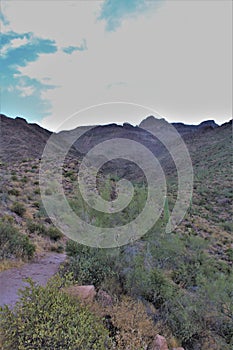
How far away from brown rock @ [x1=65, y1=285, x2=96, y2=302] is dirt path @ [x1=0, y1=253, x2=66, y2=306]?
3.98 ft

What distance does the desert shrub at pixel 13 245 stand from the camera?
8.07 meters

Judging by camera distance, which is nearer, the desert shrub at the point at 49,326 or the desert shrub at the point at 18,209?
the desert shrub at the point at 49,326

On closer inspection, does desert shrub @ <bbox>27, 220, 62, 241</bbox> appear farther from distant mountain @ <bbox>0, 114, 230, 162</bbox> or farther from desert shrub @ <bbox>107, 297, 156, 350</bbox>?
distant mountain @ <bbox>0, 114, 230, 162</bbox>

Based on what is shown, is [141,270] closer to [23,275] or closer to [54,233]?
[23,275]

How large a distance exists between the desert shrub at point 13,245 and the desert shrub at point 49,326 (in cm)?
397

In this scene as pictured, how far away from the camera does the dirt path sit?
19.5 ft

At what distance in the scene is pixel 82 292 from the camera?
5570 mm

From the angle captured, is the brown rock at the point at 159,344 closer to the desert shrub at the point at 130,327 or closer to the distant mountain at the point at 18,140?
the desert shrub at the point at 130,327

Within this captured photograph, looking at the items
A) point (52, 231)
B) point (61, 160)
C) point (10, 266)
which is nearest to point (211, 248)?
point (52, 231)

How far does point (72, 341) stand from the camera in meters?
3.94

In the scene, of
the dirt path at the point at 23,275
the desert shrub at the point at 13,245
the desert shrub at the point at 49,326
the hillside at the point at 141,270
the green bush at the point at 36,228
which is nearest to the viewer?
the desert shrub at the point at 49,326

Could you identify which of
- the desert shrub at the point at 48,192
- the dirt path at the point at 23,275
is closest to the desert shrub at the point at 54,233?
the dirt path at the point at 23,275

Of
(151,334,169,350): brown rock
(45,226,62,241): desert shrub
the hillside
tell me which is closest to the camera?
(151,334,169,350): brown rock

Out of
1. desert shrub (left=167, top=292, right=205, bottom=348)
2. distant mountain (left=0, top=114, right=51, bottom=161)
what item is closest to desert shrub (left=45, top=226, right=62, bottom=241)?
desert shrub (left=167, top=292, right=205, bottom=348)
